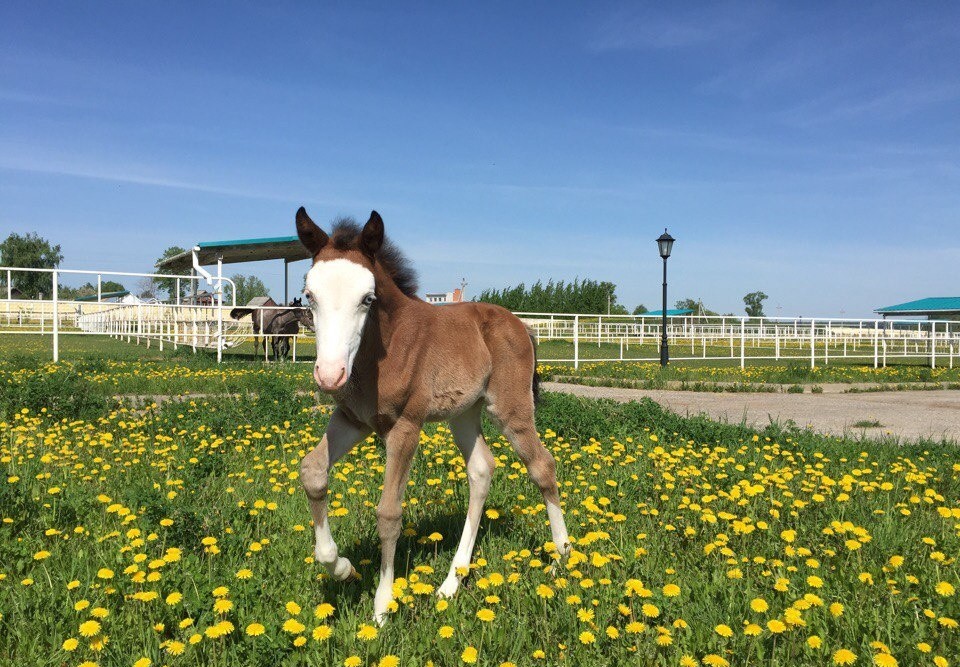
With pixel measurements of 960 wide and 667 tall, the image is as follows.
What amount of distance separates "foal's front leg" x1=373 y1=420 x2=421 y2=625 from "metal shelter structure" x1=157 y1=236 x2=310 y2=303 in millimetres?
14248

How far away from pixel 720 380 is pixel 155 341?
18942 mm

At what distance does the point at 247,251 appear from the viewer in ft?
60.3

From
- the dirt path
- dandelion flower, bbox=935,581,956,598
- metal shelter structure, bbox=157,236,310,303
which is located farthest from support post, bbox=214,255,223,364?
dandelion flower, bbox=935,581,956,598

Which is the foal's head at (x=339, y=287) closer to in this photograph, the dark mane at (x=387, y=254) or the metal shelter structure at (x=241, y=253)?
the dark mane at (x=387, y=254)

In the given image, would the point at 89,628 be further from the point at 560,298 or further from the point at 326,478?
the point at 560,298

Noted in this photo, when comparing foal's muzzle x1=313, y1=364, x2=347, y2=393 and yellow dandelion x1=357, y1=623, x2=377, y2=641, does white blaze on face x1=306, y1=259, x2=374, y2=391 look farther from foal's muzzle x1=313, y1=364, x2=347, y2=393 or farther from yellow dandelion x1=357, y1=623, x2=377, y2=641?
yellow dandelion x1=357, y1=623, x2=377, y2=641

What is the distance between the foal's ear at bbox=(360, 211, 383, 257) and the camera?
9.50 ft

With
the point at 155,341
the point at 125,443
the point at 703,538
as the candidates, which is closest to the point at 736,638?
the point at 703,538

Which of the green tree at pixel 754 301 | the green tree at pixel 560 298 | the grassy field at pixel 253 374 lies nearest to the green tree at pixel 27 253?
the green tree at pixel 560 298

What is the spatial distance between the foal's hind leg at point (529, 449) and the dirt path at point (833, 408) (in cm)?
448

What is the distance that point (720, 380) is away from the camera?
14.2 metres

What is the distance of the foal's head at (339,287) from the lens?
2.55 m

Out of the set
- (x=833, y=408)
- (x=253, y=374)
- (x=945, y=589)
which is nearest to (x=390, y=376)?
(x=945, y=589)

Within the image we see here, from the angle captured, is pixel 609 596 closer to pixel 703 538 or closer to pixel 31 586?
pixel 703 538
